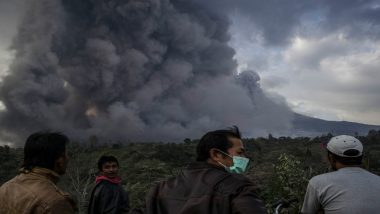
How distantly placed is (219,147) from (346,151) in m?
0.86

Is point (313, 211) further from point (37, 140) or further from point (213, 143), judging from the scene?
point (37, 140)

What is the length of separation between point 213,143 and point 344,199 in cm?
84

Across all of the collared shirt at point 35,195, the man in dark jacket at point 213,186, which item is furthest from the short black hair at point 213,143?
the collared shirt at point 35,195

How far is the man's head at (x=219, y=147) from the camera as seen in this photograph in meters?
2.56

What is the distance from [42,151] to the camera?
2.57m

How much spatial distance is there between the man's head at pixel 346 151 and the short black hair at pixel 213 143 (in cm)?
70

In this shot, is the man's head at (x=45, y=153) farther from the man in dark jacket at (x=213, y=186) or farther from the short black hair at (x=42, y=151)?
the man in dark jacket at (x=213, y=186)

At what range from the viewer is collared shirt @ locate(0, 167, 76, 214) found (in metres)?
2.36

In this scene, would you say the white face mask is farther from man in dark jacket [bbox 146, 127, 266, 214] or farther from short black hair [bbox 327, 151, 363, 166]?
short black hair [bbox 327, 151, 363, 166]

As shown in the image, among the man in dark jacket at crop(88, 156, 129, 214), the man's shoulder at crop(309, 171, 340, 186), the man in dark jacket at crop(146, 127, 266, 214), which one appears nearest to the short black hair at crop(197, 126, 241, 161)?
the man in dark jacket at crop(146, 127, 266, 214)

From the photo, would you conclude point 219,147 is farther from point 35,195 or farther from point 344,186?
point 35,195

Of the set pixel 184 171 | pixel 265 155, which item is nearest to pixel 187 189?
pixel 184 171

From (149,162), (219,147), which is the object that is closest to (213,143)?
(219,147)

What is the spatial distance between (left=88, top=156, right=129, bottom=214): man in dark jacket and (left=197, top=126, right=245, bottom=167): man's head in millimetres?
2112
